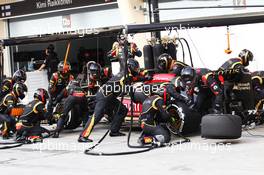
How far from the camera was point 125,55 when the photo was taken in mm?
10531

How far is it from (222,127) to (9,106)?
5559 mm

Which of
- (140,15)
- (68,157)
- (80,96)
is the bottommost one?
(68,157)

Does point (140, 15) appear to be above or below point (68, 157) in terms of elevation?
above

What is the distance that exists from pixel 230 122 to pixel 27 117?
4.71 meters

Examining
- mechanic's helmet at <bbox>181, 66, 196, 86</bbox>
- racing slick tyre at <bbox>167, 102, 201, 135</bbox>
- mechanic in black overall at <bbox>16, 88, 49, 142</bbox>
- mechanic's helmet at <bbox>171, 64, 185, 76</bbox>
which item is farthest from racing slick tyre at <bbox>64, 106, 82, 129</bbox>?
mechanic's helmet at <bbox>181, 66, 196, 86</bbox>

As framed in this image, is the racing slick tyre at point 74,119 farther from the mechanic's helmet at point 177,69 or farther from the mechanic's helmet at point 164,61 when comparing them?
the mechanic's helmet at point 177,69

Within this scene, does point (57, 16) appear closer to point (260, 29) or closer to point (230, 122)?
point (260, 29)

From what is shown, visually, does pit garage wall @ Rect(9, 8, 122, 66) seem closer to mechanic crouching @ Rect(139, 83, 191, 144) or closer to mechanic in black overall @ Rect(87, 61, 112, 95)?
mechanic in black overall @ Rect(87, 61, 112, 95)

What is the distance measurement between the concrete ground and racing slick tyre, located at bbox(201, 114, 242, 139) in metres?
0.24

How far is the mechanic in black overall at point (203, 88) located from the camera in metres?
11.2

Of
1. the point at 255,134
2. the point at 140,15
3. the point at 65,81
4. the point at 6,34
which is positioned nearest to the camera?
the point at 255,134

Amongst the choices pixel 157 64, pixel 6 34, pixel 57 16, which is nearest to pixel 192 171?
pixel 157 64

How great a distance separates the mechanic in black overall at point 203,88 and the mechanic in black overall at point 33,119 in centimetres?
322

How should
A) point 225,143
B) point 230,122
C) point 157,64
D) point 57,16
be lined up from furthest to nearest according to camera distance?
point 57,16, point 157,64, point 225,143, point 230,122
